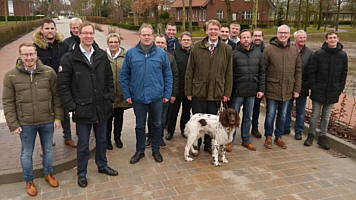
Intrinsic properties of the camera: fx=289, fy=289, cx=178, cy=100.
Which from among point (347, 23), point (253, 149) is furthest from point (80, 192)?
point (347, 23)

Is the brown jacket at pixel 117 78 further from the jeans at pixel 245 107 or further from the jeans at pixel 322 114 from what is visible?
the jeans at pixel 322 114

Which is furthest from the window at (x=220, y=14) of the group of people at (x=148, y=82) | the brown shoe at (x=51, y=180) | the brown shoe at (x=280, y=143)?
the brown shoe at (x=51, y=180)

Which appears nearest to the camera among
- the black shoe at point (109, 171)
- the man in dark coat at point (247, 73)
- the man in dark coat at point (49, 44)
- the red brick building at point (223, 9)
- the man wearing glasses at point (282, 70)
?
the black shoe at point (109, 171)

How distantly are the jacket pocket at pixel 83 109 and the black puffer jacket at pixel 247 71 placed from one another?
8.80 ft

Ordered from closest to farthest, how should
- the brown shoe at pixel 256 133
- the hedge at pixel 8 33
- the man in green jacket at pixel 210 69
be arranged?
the man in green jacket at pixel 210 69, the brown shoe at pixel 256 133, the hedge at pixel 8 33

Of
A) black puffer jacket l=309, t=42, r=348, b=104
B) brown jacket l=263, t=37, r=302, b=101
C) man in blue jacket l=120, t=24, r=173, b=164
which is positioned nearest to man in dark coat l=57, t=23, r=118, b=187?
man in blue jacket l=120, t=24, r=173, b=164

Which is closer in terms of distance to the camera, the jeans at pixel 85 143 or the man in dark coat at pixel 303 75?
the jeans at pixel 85 143

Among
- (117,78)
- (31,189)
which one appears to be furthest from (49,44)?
(31,189)

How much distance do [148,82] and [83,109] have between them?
1.12m

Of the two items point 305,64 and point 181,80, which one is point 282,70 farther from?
point 181,80

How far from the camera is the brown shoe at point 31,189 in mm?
3983

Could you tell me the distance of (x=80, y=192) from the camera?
4.07 meters

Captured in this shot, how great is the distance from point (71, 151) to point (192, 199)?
2.48m

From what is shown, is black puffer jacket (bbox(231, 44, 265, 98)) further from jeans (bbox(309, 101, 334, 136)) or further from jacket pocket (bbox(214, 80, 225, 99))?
jeans (bbox(309, 101, 334, 136))
